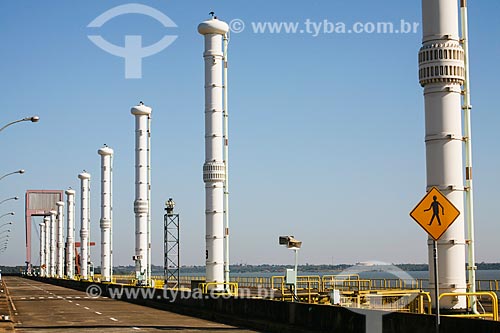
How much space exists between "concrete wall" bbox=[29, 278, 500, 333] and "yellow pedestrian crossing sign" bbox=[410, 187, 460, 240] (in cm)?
262

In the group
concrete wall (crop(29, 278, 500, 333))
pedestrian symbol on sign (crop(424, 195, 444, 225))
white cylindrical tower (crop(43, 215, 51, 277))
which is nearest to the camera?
pedestrian symbol on sign (crop(424, 195, 444, 225))

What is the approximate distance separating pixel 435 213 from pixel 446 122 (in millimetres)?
8847

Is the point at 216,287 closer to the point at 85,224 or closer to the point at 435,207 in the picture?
the point at 435,207

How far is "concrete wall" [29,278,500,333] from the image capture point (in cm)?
1986

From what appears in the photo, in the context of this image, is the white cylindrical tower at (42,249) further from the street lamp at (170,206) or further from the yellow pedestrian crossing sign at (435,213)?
the yellow pedestrian crossing sign at (435,213)

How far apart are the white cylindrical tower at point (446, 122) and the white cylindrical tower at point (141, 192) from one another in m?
42.0

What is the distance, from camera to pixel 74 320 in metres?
34.1

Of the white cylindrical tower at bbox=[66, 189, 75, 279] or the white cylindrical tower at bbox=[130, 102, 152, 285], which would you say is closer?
the white cylindrical tower at bbox=[130, 102, 152, 285]

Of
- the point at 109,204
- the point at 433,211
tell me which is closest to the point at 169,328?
the point at 433,211

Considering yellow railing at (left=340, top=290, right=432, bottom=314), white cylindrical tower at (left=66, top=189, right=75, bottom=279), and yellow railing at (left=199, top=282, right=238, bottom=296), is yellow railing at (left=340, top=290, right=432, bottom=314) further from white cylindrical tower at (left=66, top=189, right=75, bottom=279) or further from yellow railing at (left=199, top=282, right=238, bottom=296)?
white cylindrical tower at (left=66, top=189, right=75, bottom=279)

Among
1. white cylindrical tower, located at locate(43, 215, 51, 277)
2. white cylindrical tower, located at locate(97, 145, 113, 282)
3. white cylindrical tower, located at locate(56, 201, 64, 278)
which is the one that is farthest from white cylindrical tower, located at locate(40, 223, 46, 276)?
white cylindrical tower, located at locate(97, 145, 113, 282)

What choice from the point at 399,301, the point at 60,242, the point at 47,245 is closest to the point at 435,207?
the point at 399,301

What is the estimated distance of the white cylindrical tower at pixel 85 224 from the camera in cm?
9906

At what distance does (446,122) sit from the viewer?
25219 mm
